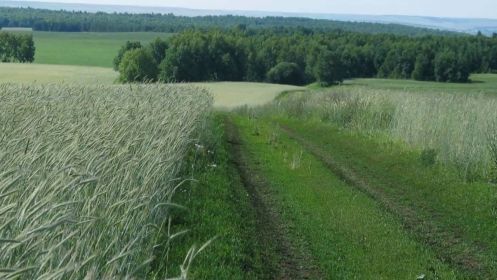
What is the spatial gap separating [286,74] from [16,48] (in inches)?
1208

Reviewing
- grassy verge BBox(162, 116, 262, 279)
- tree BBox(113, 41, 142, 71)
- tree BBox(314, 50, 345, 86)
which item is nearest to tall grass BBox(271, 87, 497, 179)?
grassy verge BBox(162, 116, 262, 279)

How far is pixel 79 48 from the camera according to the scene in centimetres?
11788

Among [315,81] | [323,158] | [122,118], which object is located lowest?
[315,81]

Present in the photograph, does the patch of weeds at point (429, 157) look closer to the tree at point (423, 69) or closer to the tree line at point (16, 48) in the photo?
the tree at point (423, 69)

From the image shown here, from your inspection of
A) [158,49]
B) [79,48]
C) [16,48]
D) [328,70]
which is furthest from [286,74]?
[79,48]

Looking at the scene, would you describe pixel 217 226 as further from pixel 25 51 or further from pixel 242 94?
pixel 25 51

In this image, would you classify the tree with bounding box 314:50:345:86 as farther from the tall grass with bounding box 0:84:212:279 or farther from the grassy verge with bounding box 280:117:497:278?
the tall grass with bounding box 0:84:212:279

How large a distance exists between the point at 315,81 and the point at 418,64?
37.9 feet

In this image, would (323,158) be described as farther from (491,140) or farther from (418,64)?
(418,64)

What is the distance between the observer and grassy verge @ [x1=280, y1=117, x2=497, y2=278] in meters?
11.1

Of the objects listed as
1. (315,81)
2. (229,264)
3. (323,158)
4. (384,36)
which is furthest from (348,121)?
(384,36)

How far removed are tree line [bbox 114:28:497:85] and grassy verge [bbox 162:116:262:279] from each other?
61675 mm

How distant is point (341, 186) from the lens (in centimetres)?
1612

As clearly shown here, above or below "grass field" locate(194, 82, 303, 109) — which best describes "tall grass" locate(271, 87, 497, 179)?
above
